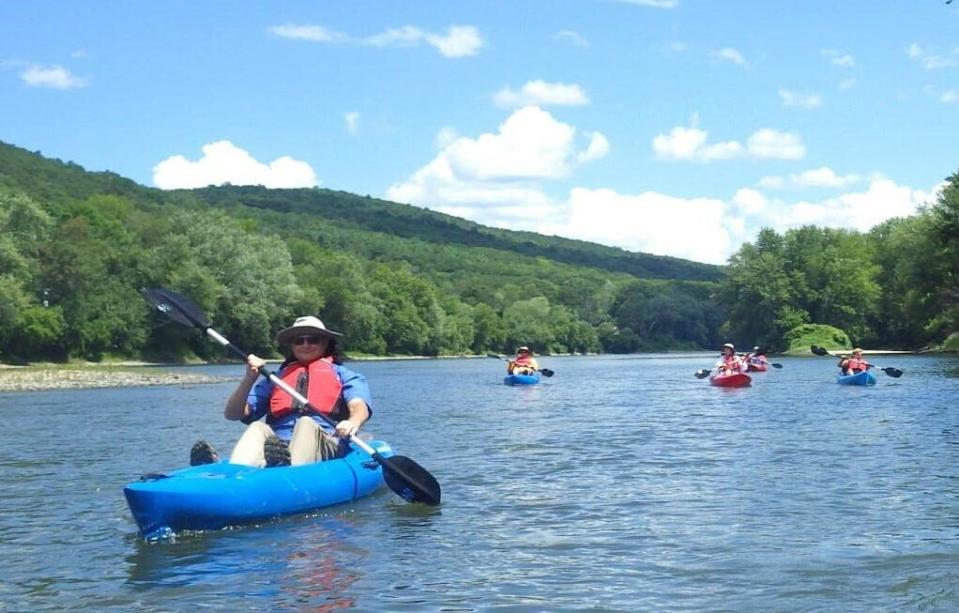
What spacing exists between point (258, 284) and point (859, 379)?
145 feet

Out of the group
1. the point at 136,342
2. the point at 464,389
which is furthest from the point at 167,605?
the point at 136,342

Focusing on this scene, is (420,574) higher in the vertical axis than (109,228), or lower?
lower

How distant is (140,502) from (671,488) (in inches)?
222

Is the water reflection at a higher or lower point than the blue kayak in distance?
lower

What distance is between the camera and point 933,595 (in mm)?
7121

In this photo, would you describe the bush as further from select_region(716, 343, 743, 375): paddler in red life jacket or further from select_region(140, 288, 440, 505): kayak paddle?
select_region(140, 288, 440, 505): kayak paddle

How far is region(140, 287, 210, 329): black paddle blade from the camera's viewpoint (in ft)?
41.3

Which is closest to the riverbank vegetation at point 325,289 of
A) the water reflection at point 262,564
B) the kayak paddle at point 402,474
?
the kayak paddle at point 402,474

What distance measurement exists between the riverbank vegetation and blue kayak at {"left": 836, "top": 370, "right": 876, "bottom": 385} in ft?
72.3

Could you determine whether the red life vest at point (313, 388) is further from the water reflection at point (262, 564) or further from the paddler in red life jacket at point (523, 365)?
the paddler in red life jacket at point (523, 365)

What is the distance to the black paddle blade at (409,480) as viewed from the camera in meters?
10.8

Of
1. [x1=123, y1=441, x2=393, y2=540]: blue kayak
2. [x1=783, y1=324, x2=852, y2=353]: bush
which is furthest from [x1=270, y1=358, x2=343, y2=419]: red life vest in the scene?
[x1=783, y1=324, x2=852, y2=353]: bush

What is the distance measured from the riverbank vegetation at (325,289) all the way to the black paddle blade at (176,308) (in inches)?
1622

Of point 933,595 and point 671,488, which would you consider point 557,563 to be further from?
point 671,488
